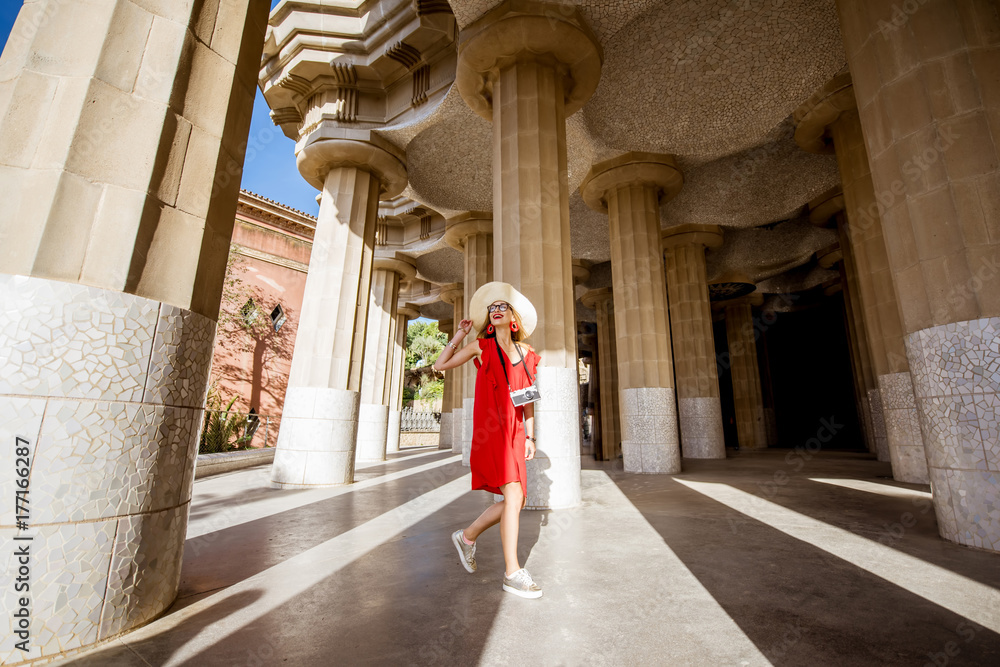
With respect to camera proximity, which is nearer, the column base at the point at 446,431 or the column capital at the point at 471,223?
the column capital at the point at 471,223

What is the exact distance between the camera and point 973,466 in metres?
3.55

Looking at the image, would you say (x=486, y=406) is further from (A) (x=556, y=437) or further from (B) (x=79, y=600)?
(A) (x=556, y=437)

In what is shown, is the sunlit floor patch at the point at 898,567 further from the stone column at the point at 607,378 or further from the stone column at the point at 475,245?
the stone column at the point at 607,378

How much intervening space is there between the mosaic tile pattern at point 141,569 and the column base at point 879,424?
1374 cm

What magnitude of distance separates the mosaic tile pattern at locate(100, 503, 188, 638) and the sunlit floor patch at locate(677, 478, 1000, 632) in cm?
436

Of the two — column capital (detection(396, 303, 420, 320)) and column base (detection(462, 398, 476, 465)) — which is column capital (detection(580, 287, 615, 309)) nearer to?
column capital (detection(396, 303, 420, 320))

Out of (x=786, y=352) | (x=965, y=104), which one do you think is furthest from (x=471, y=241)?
(x=786, y=352)

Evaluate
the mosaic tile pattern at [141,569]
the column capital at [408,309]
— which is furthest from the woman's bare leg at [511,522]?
the column capital at [408,309]

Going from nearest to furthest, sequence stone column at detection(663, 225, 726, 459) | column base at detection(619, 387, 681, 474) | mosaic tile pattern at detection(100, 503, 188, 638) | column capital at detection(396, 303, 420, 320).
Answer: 1. mosaic tile pattern at detection(100, 503, 188, 638)
2. column base at detection(619, 387, 681, 474)
3. stone column at detection(663, 225, 726, 459)
4. column capital at detection(396, 303, 420, 320)

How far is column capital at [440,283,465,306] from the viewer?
2067cm

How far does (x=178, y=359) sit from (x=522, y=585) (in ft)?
8.08

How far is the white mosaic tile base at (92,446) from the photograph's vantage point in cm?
198

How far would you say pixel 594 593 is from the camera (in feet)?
9.12

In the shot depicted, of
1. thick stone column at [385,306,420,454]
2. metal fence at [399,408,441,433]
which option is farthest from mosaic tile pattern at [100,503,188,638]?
metal fence at [399,408,441,433]
